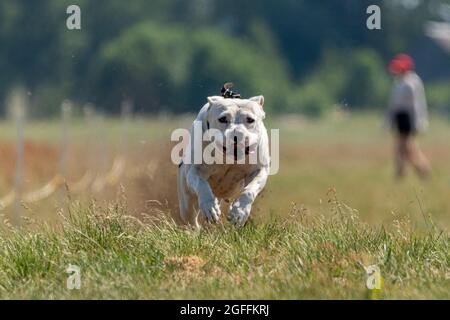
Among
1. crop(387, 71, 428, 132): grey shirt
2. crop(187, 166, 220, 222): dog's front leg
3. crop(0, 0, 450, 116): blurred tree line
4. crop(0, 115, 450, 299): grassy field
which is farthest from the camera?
crop(0, 0, 450, 116): blurred tree line

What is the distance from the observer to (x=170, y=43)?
6141 cm

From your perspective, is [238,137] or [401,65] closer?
[238,137]

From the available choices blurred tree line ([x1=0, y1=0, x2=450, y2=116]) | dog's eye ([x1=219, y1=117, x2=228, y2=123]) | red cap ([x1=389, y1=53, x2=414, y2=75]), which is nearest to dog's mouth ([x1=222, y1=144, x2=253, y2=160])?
dog's eye ([x1=219, y1=117, x2=228, y2=123])

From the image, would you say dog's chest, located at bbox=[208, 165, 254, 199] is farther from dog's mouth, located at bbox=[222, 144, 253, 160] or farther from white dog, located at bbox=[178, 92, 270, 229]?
dog's mouth, located at bbox=[222, 144, 253, 160]

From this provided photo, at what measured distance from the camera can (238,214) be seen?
8.73 metres

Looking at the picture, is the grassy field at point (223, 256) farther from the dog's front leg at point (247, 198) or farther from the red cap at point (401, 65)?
the red cap at point (401, 65)

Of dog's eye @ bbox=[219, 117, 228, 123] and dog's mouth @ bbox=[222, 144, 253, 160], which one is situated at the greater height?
dog's eye @ bbox=[219, 117, 228, 123]

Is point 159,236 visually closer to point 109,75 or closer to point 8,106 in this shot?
point 109,75

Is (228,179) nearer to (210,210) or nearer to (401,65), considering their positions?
(210,210)

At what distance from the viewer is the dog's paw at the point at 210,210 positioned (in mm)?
8750

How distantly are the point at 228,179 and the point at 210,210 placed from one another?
2.28 ft

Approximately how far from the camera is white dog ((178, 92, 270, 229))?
8.84 m

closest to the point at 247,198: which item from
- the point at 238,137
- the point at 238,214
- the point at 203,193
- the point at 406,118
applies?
the point at 238,214

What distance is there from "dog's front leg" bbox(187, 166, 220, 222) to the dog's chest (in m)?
0.12
